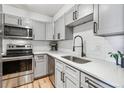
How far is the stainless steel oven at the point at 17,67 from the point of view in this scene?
203 centimetres

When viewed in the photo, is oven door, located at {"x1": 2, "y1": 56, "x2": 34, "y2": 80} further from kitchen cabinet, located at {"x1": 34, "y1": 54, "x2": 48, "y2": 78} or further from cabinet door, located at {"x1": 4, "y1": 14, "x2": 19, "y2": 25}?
cabinet door, located at {"x1": 4, "y1": 14, "x2": 19, "y2": 25}

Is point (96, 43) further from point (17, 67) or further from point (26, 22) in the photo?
point (26, 22)

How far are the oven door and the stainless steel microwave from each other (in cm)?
62

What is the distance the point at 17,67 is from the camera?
7.16 ft

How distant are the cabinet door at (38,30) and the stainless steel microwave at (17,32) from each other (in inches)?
10.0

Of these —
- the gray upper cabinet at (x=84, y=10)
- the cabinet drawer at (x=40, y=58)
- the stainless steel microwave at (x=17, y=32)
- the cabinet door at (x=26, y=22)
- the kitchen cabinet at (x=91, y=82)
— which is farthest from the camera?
the cabinet drawer at (x=40, y=58)

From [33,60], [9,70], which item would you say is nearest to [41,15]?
[33,60]

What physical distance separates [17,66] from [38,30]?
4.41 feet

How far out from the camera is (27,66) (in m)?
2.38

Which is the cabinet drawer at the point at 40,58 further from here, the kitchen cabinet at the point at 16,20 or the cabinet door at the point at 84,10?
the cabinet door at the point at 84,10

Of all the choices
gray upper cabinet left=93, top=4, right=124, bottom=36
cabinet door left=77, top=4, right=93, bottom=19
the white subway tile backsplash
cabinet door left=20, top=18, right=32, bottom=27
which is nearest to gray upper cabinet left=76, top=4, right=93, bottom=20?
cabinet door left=77, top=4, right=93, bottom=19

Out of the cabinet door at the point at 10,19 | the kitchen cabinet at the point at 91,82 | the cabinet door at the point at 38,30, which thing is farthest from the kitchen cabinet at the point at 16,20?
the kitchen cabinet at the point at 91,82

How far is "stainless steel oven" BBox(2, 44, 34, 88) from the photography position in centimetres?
203
